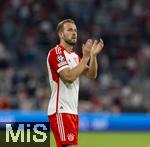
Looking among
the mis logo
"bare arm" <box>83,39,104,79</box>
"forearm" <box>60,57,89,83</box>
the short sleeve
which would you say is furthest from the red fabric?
"bare arm" <box>83,39,104,79</box>

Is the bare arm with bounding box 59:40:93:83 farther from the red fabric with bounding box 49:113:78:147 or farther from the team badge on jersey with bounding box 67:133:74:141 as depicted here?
the team badge on jersey with bounding box 67:133:74:141

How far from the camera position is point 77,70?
27.3ft

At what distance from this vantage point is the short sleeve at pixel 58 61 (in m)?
8.50

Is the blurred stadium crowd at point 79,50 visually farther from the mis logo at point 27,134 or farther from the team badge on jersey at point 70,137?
the team badge on jersey at point 70,137

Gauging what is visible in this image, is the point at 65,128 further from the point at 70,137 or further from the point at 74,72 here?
the point at 74,72

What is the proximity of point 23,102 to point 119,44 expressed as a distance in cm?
476

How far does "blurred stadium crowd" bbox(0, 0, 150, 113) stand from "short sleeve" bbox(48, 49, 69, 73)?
362 inches

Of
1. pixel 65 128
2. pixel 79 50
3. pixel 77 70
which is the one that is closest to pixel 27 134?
pixel 65 128

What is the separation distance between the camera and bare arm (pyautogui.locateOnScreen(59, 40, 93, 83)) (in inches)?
328

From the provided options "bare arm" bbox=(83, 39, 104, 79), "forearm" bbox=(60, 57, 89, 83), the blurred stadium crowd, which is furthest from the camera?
the blurred stadium crowd

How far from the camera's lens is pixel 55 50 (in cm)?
865

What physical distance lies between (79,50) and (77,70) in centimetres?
1269

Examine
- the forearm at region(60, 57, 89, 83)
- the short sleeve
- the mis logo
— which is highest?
the short sleeve

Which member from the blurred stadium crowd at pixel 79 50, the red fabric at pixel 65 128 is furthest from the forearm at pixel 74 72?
the blurred stadium crowd at pixel 79 50
